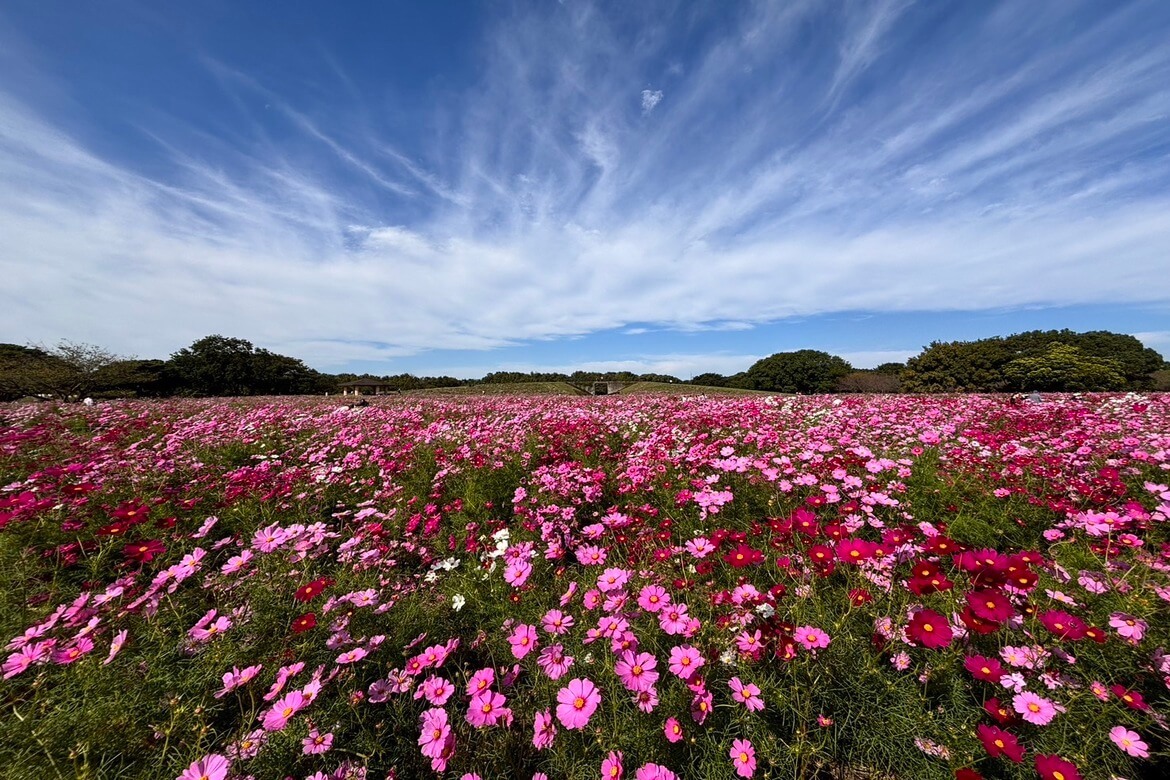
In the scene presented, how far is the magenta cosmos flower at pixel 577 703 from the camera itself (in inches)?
51.4

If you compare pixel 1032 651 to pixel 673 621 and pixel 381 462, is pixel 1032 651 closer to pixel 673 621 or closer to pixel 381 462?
pixel 673 621

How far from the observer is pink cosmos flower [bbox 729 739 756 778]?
128 cm

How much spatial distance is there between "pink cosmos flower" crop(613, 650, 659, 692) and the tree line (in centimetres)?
2400

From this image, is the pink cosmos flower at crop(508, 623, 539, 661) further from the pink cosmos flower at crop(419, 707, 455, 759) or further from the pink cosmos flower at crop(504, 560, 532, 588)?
the pink cosmos flower at crop(419, 707, 455, 759)

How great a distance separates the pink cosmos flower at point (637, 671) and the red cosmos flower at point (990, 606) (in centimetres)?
103

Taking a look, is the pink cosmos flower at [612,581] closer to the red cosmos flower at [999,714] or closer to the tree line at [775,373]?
the red cosmos flower at [999,714]

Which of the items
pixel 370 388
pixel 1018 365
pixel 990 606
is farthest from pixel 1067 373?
pixel 370 388

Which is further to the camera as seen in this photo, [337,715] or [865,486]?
[865,486]

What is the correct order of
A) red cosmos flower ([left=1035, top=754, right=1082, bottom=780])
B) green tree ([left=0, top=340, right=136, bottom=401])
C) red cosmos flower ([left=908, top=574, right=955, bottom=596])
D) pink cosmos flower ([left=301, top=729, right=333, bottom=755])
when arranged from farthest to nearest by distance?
green tree ([left=0, top=340, right=136, bottom=401])
red cosmos flower ([left=908, top=574, right=955, bottom=596])
pink cosmos flower ([left=301, top=729, right=333, bottom=755])
red cosmos flower ([left=1035, top=754, right=1082, bottom=780])

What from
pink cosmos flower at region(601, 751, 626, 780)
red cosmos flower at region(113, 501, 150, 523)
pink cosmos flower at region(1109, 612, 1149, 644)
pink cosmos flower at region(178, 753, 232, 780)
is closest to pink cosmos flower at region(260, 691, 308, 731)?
pink cosmos flower at region(178, 753, 232, 780)

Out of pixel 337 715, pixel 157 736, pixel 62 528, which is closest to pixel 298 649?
pixel 337 715

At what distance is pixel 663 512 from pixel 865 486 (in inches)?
60.7

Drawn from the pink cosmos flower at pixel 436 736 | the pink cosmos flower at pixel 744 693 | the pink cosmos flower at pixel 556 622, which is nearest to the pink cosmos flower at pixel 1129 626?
the pink cosmos flower at pixel 744 693

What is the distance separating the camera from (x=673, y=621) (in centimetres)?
158
